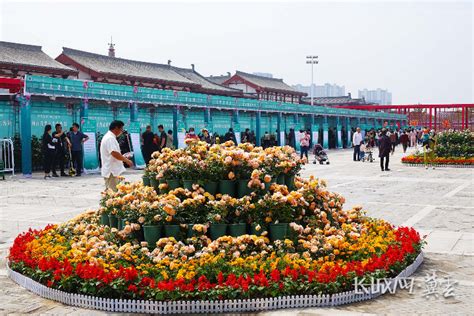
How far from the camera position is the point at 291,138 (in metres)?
36.7

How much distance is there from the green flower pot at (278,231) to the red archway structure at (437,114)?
54.4 m

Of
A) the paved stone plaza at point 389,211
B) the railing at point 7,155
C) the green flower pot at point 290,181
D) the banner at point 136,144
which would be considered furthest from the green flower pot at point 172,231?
the banner at point 136,144

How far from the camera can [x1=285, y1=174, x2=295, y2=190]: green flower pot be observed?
7.50 metres

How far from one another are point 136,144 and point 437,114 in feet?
150

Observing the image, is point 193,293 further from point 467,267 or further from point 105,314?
point 467,267

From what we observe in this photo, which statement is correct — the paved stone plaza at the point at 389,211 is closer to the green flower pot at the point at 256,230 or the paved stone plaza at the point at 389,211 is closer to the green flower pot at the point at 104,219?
the green flower pot at the point at 104,219

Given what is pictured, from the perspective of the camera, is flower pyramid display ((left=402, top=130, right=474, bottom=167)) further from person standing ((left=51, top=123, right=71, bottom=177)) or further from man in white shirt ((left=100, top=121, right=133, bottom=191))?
man in white shirt ((left=100, top=121, right=133, bottom=191))

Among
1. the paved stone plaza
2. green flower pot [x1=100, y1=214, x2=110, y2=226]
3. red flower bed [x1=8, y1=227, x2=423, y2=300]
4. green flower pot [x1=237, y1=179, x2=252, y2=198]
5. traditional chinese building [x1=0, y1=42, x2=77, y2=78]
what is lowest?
the paved stone plaza

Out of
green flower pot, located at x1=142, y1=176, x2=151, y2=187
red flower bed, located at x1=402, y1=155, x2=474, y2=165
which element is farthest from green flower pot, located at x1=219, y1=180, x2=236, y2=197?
red flower bed, located at x1=402, y1=155, x2=474, y2=165

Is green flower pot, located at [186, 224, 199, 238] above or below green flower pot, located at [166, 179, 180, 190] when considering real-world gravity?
below

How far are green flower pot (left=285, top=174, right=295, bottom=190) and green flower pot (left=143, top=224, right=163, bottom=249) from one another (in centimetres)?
190

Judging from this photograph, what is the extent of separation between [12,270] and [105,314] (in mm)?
1791

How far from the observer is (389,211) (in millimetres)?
11297

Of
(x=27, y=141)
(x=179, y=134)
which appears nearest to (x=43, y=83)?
(x=27, y=141)
